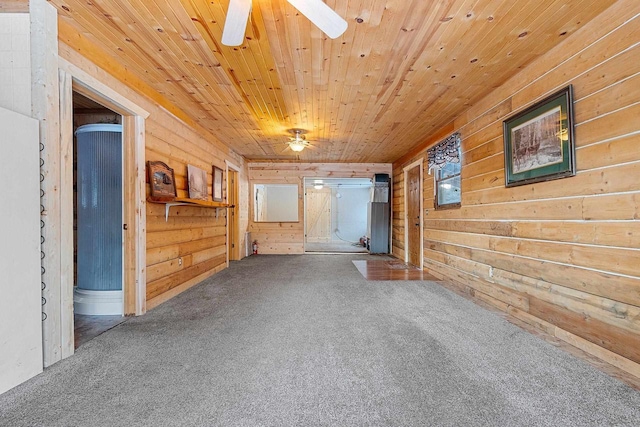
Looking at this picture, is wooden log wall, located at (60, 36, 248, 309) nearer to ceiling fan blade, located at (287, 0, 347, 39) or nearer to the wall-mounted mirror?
ceiling fan blade, located at (287, 0, 347, 39)


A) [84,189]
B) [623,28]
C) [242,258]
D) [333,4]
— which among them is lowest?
[242,258]

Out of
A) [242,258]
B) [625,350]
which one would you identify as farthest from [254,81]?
[242,258]

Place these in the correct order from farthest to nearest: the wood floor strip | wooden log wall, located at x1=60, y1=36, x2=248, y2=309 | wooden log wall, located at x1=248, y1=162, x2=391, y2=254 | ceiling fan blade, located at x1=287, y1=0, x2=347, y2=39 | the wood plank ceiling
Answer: wooden log wall, located at x1=248, y1=162, x2=391, y2=254, the wood floor strip, wooden log wall, located at x1=60, y1=36, x2=248, y2=309, the wood plank ceiling, ceiling fan blade, located at x1=287, y1=0, x2=347, y2=39

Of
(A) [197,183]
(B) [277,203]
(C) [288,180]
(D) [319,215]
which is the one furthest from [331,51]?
(D) [319,215]

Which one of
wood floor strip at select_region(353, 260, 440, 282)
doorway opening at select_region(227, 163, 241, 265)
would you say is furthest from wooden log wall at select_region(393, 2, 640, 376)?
doorway opening at select_region(227, 163, 241, 265)

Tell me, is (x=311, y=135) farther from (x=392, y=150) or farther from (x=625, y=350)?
(x=625, y=350)

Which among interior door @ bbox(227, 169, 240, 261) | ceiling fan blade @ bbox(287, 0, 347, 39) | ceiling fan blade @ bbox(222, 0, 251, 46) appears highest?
ceiling fan blade @ bbox(222, 0, 251, 46)

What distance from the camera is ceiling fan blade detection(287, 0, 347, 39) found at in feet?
4.67

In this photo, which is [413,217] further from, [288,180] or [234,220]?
[234,220]

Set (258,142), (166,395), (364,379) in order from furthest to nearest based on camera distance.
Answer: (258,142) < (364,379) < (166,395)

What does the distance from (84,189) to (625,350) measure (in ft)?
15.0

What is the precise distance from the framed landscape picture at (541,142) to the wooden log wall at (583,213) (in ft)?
0.20

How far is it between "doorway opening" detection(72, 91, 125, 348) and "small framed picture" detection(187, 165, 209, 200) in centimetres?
94

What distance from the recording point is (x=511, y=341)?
6.93 ft
